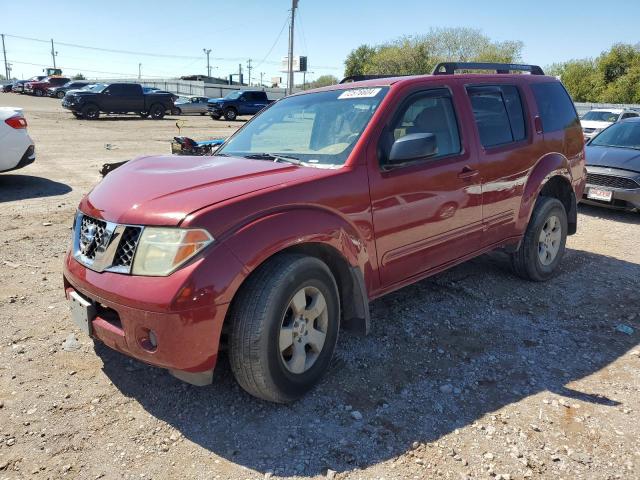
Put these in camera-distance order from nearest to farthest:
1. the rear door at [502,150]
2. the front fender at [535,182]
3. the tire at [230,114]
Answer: the rear door at [502,150] → the front fender at [535,182] → the tire at [230,114]

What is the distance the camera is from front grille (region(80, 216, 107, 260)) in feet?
9.23

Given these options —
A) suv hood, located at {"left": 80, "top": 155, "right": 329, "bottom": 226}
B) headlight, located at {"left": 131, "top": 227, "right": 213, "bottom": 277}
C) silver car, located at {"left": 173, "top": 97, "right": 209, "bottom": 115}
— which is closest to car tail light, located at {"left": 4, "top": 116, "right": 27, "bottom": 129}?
suv hood, located at {"left": 80, "top": 155, "right": 329, "bottom": 226}

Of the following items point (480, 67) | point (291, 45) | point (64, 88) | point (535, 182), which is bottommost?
point (535, 182)

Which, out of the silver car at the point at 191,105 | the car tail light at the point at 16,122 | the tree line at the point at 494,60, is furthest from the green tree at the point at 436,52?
the car tail light at the point at 16,122

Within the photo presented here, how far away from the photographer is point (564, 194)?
5328mm

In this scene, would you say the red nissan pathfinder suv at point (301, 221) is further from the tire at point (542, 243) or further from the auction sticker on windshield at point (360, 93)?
the tire at point (542, 243)

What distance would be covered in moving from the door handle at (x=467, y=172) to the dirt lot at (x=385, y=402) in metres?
1.14

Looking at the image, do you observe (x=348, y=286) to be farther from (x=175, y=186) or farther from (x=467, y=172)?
(x=467, y=172)

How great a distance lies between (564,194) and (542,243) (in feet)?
2.23

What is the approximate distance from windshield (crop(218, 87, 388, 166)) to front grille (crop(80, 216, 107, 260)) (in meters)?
1.22

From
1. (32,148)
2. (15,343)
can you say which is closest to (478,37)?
(32,148)

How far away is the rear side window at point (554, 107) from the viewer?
4859 millimetres

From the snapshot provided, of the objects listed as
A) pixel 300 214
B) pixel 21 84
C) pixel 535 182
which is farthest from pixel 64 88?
pixel 300 214

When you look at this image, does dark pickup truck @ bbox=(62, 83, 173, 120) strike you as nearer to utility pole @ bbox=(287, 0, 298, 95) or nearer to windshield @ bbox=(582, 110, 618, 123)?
utility pole @ bbox=(287, 0, 298, 95)
